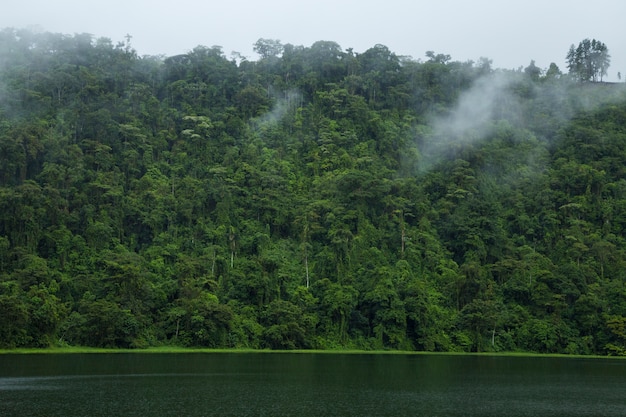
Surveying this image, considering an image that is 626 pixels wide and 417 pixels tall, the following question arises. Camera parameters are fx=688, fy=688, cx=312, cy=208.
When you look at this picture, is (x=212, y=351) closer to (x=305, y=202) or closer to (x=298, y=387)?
(x=305, y=202)

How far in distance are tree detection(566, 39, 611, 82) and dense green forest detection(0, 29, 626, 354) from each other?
848 centimetres

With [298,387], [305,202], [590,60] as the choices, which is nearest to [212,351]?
[305,202]

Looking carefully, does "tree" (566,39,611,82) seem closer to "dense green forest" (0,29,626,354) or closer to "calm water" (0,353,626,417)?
"dense green forest" (0,29,626,354)

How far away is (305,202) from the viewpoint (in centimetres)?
9225

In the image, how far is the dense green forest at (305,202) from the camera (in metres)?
72.9

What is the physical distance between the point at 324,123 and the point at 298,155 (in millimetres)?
7791

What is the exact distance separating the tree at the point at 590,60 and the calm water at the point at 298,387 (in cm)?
8799

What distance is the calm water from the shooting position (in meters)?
31.1

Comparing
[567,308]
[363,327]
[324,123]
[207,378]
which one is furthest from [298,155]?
[207,378]

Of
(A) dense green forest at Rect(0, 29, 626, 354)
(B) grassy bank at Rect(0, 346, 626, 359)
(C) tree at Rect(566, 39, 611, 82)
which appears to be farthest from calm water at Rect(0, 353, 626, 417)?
(C) tree at Rect(566, 39, 611, 82)

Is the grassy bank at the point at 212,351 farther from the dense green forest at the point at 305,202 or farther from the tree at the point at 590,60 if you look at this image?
the tree at the point at 590,60

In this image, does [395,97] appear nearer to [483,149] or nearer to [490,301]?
[483,149]

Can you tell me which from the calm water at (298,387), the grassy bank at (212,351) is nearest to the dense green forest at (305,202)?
the grassy bank at (212,351)

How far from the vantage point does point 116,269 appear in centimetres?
7006
